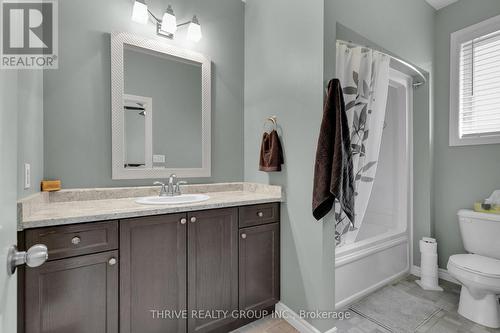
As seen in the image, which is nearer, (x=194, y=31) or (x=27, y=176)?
(x=27, y=176)

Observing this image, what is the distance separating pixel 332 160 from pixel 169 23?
161 centimetres

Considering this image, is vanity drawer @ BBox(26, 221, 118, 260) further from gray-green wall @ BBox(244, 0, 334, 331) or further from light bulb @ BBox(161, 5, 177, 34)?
light bulb @ BBox(161, 5, 177, 34)

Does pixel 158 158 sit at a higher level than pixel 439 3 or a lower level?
lower

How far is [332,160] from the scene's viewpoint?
1518 mm

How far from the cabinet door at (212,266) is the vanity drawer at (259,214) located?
0.21ft

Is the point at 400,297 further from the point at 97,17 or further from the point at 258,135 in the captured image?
the point at 97,17

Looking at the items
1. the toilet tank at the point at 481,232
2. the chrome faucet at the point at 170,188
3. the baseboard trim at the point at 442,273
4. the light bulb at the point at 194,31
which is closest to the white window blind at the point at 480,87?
the toilet tank at the point at 481,232

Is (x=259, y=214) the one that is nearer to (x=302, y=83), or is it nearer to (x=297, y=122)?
(x=297, y=122)

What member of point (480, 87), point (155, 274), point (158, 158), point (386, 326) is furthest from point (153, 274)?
point (480, 87)

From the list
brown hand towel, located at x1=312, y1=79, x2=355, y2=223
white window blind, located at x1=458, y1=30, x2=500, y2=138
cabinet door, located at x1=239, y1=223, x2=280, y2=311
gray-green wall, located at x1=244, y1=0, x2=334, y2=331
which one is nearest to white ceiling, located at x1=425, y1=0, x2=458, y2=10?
white window blind, located at x1=458, y1=30, x2=500, y2=138

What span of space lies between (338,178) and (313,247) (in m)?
0.52

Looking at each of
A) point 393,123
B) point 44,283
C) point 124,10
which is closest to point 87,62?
point 124,10

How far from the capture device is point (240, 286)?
1.69m

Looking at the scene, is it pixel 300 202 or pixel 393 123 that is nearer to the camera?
pixel 300 202
